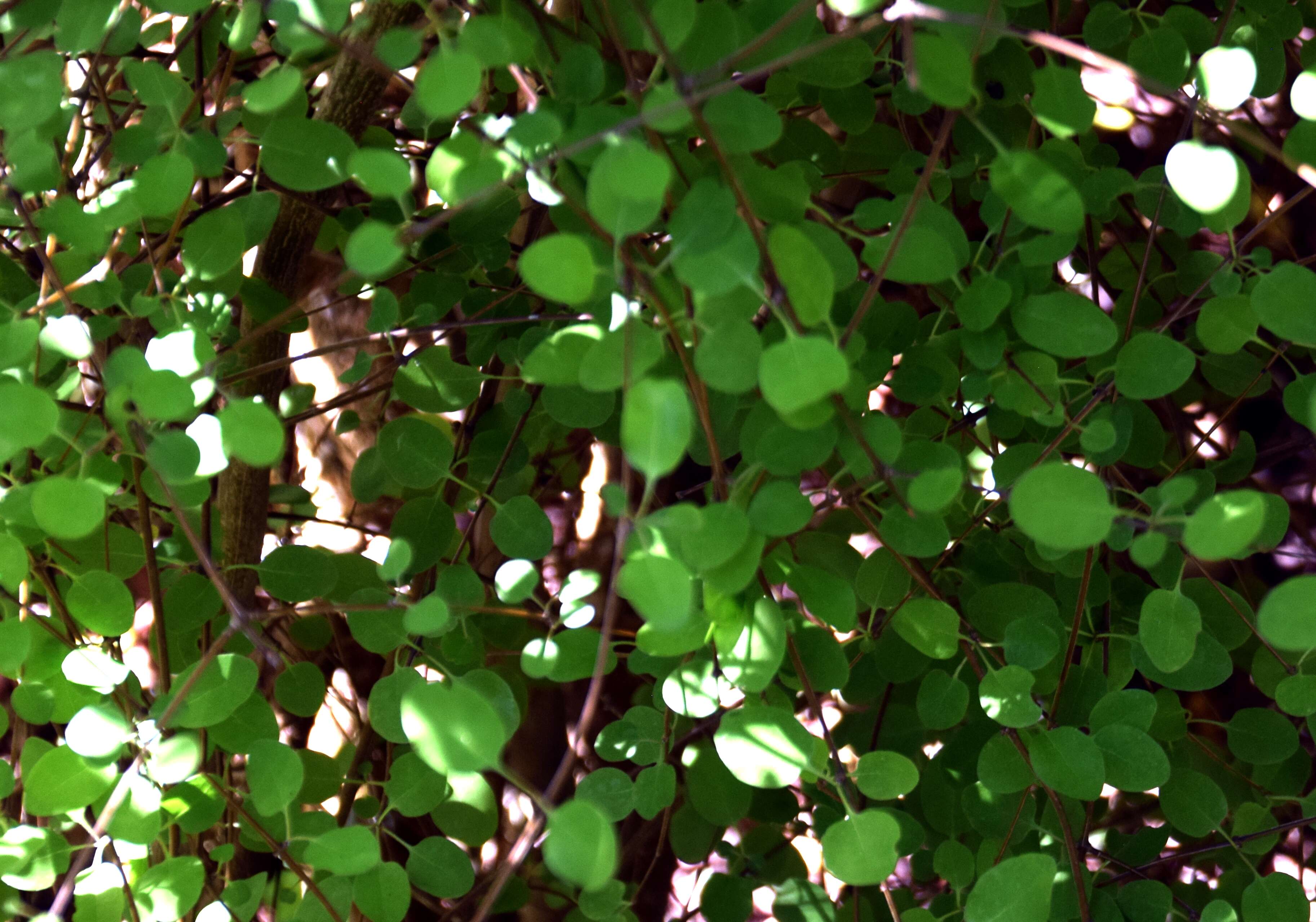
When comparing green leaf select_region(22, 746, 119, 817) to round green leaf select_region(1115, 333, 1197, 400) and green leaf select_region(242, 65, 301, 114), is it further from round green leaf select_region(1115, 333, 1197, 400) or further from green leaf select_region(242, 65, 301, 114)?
round green leaf select_region(1115, 333, 1197, 400)

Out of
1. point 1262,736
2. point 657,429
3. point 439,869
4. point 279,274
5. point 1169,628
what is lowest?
point 1262,736

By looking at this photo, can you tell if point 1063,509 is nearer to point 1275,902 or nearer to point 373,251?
point 373,251

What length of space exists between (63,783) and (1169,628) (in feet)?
1.59

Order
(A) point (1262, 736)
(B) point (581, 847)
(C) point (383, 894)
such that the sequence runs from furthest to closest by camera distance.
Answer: (A) point (1262, 736) → (C) point (383, 894) → (B) point (581, 847)

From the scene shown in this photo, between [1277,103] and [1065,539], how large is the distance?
81 cm

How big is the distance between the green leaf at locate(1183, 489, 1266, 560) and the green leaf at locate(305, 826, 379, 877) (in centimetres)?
35

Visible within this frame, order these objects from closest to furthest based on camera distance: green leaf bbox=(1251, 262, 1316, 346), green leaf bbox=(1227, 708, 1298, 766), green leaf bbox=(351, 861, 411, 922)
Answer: green leaf bbox=(1251, 262, 1316, 346) → green leaf bbox=(351, 861, 411, 922) → green leaf bbox=(1227, 708, 1298, 766)

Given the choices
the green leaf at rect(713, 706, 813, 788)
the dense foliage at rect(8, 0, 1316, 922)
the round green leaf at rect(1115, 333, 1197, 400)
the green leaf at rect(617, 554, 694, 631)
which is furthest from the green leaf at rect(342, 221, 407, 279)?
the round green leaf at rect(1115, 333, 1197, 400)

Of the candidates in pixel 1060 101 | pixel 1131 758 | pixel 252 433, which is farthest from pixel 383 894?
pixel 1060 101

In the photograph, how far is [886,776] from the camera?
0.46 metres

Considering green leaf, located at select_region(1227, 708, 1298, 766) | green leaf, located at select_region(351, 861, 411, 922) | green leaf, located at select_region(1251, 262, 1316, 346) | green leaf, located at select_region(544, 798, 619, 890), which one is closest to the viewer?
green leaf, located at select_region(544, 798, 619, 890)

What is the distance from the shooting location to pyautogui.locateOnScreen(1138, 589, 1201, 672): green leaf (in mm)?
456

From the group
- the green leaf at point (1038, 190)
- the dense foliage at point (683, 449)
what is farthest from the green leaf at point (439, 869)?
the green leaf at point (1038, 190)

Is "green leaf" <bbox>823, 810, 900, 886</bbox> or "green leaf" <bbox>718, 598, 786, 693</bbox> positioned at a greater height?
"green leaf" <bbox>718, 598, 786, 693</bbox>
